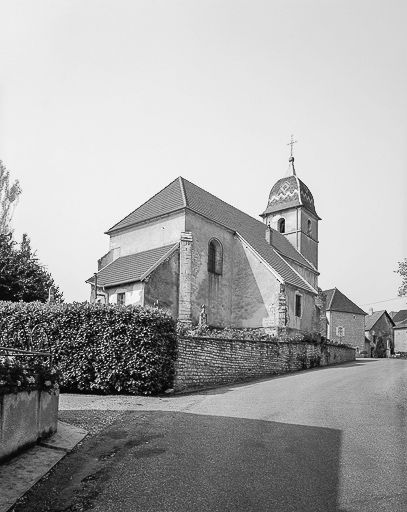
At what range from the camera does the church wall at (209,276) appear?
2839cm

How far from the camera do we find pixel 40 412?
6867 millimetres

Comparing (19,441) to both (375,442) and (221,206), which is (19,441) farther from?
(221,206)

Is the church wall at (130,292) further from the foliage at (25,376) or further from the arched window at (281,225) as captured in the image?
the arched window at (281,225)

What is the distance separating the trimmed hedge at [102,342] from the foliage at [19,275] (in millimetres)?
Answer: 10331

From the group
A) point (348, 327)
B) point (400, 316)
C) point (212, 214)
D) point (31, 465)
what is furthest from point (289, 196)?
point (400, 316)

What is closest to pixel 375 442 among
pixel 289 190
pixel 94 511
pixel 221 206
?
pixel 94 511

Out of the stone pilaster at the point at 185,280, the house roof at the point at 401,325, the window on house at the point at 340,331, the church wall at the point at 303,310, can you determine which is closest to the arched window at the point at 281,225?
the church wall at the point at 303,310

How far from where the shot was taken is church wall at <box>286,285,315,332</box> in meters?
32.3

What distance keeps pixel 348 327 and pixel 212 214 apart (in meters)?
35.6

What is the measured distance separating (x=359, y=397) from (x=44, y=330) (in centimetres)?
947

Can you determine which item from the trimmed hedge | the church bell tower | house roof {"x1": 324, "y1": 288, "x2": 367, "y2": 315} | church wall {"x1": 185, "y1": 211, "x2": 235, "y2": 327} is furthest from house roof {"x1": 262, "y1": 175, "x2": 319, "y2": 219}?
the trimmed hedge

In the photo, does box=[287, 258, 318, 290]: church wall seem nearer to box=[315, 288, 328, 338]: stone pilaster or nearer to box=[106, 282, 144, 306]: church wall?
box=[315, 288, 328, 338]: stone pilaster

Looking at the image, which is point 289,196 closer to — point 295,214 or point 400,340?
point 295,214

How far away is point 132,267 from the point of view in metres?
27.4
